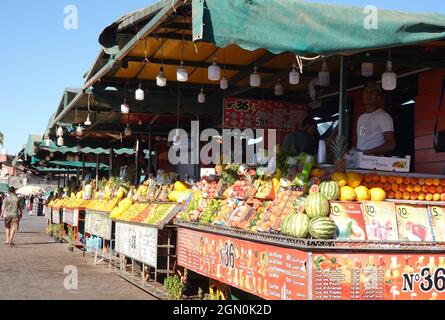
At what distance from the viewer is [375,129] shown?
6.60 metres

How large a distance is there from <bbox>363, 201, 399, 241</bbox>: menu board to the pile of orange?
281mm

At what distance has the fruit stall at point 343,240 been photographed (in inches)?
181

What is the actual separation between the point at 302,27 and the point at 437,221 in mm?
2253

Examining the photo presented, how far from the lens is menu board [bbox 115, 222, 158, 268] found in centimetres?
878

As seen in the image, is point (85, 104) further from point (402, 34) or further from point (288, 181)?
point (402, 34)

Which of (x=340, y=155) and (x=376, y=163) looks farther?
(x=376, y=163)

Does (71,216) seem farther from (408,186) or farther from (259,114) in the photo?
(408,186)

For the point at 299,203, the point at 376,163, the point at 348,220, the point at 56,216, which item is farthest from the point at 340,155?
the point at 56,216

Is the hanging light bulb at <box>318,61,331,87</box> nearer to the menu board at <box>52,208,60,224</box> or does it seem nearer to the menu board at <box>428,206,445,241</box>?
the menu board at <box>428,206,445,241</box>

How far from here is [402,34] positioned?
486 cm

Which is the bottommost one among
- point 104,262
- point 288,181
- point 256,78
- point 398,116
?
point 104,262
